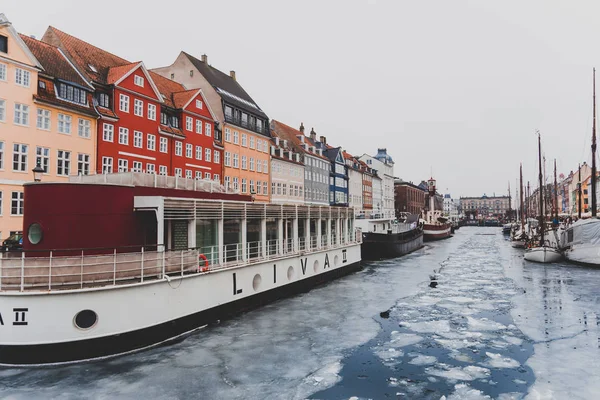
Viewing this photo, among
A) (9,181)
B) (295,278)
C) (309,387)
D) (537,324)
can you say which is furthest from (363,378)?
(9,181)

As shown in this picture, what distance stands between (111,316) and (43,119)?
65.3 ft

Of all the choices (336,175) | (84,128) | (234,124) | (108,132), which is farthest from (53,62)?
(336,175)

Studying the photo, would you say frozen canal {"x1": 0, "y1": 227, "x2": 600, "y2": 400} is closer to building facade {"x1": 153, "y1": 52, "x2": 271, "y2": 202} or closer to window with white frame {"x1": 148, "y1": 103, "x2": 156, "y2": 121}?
window with white frame {"x1": 148, "y1": 103, "x2": 156, "y2": 121}

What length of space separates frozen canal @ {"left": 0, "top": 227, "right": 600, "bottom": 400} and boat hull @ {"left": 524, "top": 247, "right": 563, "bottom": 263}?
20919 mm

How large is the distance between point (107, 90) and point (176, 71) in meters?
15.4

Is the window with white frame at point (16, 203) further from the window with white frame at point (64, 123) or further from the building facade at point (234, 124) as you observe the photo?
the building facade at point (234, 124)

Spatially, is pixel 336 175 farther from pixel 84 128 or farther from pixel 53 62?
pixel 53 62

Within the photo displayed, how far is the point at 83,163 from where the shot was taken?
2938cm

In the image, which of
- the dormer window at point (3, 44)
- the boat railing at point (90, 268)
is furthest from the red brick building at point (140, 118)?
the boat railing at point (90, 268)

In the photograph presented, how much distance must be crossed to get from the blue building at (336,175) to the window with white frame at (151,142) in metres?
35.2

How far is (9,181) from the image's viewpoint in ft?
82.9

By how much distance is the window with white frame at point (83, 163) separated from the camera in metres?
29.2

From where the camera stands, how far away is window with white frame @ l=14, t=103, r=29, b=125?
1019 inches

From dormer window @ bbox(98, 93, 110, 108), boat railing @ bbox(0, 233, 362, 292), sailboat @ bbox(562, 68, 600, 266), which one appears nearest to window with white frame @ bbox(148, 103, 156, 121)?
dormer window @ bbox(98, 93, 110, 108)
